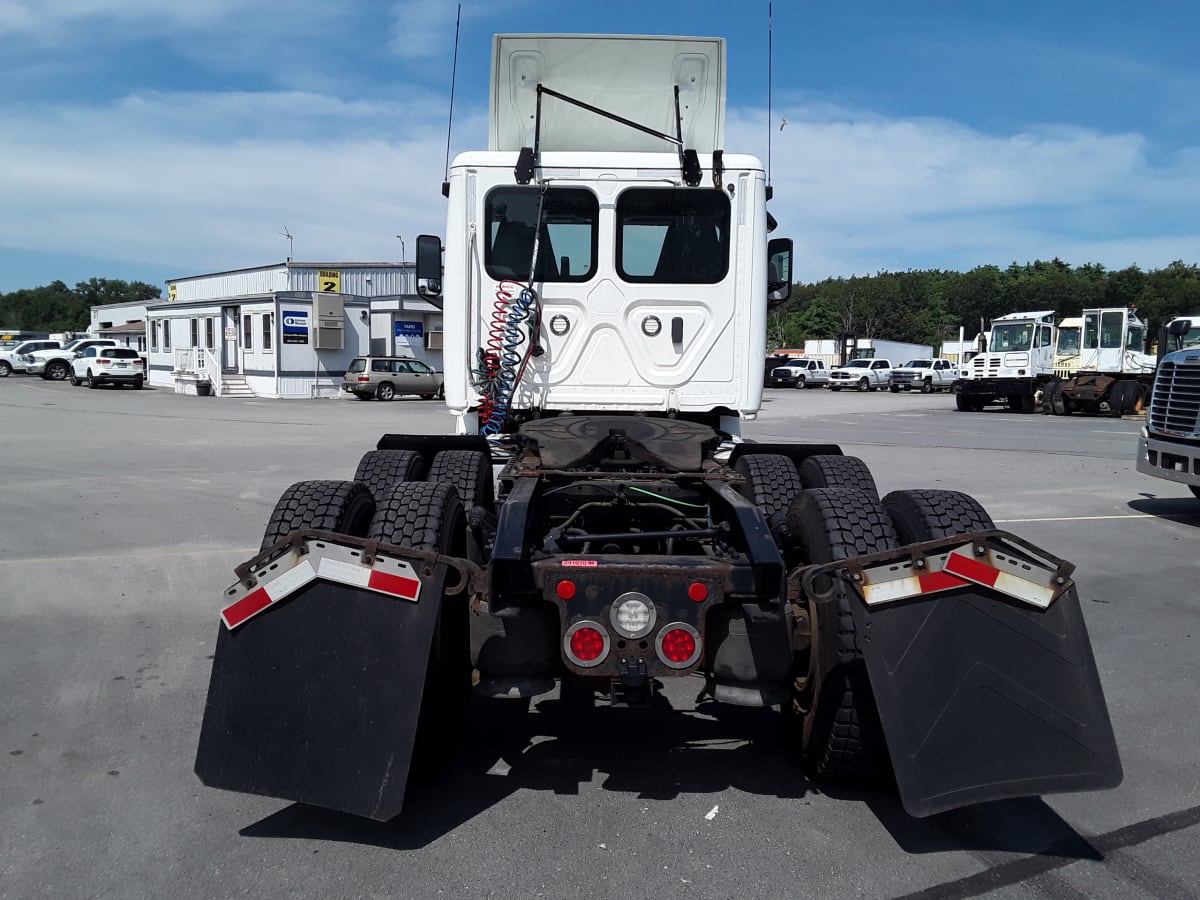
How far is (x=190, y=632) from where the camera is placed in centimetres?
582

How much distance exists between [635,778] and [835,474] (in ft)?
7.12

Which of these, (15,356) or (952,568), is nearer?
(952,568)

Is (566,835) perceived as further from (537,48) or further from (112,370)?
(112,370)

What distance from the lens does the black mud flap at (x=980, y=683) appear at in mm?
3113

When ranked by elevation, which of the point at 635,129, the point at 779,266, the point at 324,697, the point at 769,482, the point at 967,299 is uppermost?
the point at 967,299

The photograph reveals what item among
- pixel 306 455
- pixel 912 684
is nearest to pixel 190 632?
pixel 912 684

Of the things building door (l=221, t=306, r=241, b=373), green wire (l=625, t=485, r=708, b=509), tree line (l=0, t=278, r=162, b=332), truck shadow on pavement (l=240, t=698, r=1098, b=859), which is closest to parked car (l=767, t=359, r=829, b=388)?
building door (l=221, t=306, r=241, b=373)

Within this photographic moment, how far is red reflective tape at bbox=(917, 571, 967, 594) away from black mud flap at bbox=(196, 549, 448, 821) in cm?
160

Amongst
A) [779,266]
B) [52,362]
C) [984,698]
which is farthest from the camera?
[52,362]

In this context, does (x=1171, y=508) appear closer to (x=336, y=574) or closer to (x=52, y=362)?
(x=336, y=574)

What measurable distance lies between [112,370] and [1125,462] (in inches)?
1418

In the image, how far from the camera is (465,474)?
5.66 metres

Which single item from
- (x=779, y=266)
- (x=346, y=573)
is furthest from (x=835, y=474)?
(x=346, y=573)

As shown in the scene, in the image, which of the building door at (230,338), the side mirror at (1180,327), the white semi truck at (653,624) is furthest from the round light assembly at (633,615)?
the building door at (230,338)
